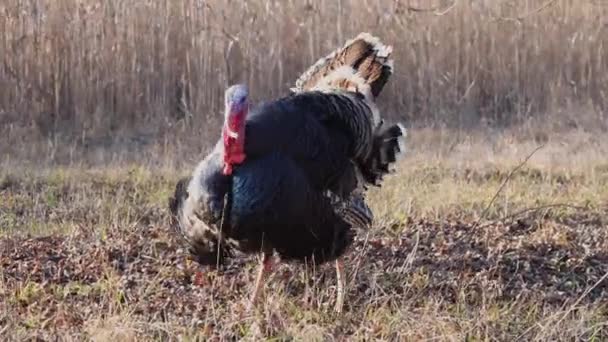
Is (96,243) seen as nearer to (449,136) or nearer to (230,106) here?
(230,106)

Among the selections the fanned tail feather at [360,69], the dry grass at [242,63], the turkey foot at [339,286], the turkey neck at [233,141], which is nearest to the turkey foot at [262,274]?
the turkey foot at [339,286]

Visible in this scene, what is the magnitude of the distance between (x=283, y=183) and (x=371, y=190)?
2.88 m

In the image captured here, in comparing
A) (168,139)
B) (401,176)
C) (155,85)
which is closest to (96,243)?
(401,176)

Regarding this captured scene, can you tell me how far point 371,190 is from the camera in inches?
272

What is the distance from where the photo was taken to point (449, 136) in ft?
29.8

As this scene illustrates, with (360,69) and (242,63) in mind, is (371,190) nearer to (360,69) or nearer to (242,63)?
(360,69)

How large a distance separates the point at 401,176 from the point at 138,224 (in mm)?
2329

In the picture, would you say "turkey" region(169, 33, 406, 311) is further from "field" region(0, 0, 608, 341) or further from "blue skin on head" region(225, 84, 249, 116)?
"field" region(0, 0, 608, 341)

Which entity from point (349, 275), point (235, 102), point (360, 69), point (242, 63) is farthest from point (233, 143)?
point (242, 63)

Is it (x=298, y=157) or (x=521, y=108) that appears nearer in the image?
(x=298, y=157)

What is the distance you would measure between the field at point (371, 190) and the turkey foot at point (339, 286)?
60 millimetres

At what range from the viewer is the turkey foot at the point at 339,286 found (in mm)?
4434

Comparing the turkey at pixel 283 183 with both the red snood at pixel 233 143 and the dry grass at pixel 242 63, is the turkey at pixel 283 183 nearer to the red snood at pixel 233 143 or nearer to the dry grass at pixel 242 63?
the red snood at pixel 233 143

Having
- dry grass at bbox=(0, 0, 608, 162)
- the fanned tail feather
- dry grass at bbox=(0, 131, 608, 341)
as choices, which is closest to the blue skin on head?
dry grass at bbox=(0, 131, 608, 341)
